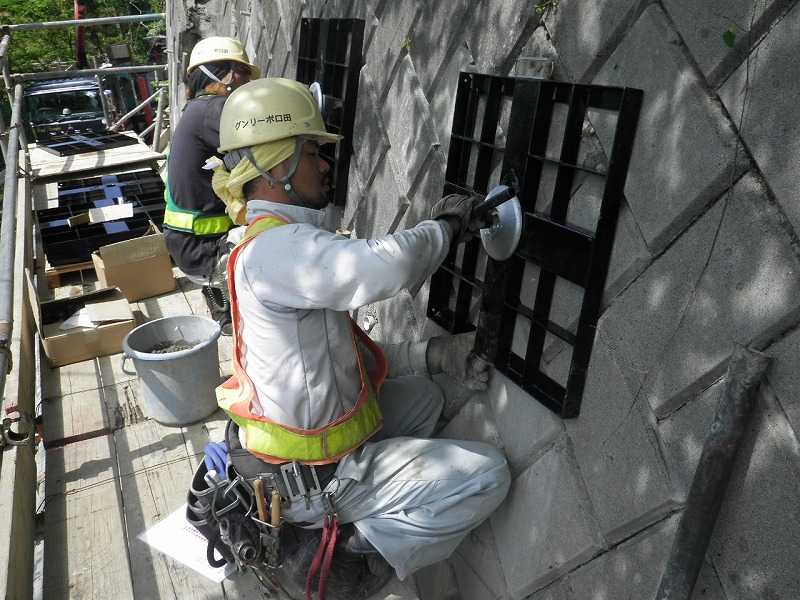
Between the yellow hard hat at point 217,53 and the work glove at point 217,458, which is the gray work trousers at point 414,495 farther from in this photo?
the yellow hard hat at point 217,53

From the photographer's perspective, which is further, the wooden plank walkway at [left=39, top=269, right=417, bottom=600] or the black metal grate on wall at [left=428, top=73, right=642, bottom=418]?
the wooden plank walkway at [left=39, top=269, right=417, bottom=600]

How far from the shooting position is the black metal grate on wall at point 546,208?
174 cm

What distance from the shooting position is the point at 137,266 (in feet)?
17.3

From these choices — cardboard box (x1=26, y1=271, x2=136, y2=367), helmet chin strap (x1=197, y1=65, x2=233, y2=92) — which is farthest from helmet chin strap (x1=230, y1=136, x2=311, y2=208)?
cardboard box (x1=26, y1=271, x2=136, y2=367)

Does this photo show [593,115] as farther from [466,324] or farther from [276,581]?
[276,581]

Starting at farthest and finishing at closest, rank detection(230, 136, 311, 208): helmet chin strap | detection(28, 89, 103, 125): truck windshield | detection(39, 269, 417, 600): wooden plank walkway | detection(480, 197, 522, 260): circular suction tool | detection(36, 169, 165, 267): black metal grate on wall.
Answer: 1. detection(28, 89, 103, 125): truck windshield
2. detection(36, 169, 165, 267): black metal grate on wall
3. detection(39, 269, 417, 600): wooden plank walkway
4. detection(230, 136, 311, 208): helmet chin strap
5. detection(480, 197, 522, 260): circular suction tool

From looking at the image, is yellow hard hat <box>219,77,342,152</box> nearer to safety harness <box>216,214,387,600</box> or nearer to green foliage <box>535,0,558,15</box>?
safety harness <box>216,214,387,600</box>

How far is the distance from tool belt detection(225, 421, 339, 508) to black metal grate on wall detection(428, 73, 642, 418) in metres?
0.74

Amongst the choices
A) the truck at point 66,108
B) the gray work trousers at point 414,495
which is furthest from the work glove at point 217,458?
the truck at point 66,108

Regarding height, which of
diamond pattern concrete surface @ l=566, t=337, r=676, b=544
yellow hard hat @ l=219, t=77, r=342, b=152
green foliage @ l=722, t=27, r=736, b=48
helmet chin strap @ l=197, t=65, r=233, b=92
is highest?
green foliage @ l=722, t=27, r=736, b=48

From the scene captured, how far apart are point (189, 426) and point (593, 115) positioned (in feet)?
10.1

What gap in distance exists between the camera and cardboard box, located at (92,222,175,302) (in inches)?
201

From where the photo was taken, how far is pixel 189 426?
390 cm

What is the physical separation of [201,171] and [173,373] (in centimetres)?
125
